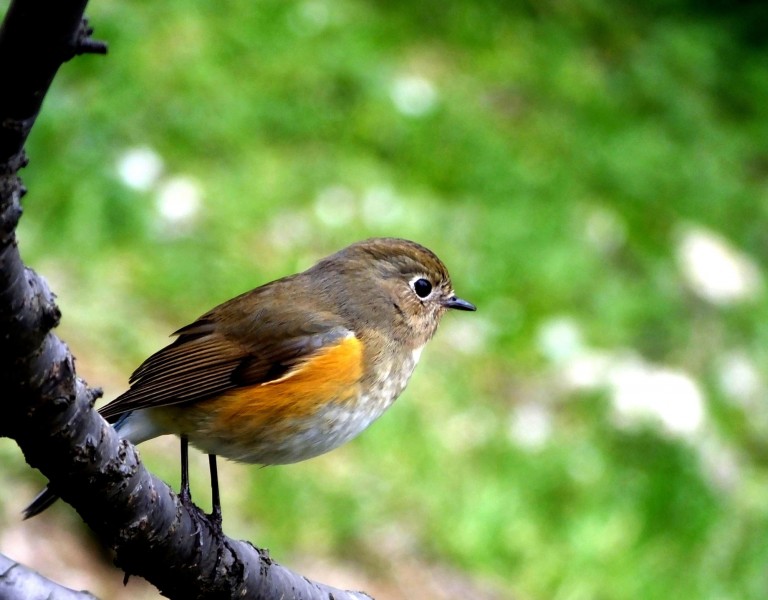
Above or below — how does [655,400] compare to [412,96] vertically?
below

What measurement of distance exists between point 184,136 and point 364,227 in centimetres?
128

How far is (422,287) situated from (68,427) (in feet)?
7.53

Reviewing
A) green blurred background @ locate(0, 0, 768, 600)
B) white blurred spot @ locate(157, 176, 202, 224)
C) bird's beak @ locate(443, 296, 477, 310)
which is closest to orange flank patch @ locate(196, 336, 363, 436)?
bird's beak @ locate(443, 296, 477, 310)

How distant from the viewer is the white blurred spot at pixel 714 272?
28.5 feet

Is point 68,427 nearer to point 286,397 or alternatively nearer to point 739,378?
point 286,397

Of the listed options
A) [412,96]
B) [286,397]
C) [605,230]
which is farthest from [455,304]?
[412,96]

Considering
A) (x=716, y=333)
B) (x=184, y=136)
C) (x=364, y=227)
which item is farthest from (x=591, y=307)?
(x=184, y=136)

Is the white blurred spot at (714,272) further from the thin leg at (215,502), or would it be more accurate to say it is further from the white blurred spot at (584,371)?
the thin leg at (215,502)

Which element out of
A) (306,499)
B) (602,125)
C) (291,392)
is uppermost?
(602,125)

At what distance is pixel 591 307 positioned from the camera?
26.4 ft

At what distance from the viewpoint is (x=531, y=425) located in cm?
705

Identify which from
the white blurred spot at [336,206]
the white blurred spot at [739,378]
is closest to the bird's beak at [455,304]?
the white blurred spot at [336,206]

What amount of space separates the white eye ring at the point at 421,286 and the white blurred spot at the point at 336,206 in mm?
3534

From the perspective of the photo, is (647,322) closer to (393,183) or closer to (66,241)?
(393,183)
